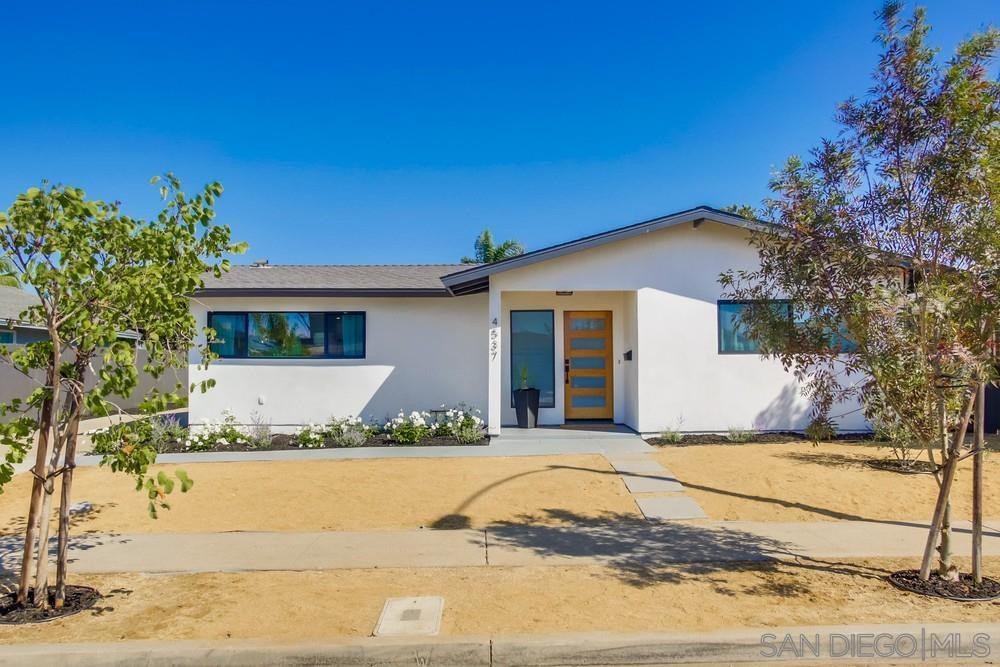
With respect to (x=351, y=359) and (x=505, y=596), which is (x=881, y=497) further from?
(x=351, y=359)

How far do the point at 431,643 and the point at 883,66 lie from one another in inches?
217

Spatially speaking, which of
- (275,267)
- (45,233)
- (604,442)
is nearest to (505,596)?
(45,233)

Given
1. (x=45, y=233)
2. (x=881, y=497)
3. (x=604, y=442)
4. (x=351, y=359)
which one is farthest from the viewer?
(x=351, y=359)

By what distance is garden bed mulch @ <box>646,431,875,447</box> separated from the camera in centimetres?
1173

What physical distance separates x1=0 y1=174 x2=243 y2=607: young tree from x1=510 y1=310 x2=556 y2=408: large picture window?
9012mm

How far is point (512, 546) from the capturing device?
6.59 m

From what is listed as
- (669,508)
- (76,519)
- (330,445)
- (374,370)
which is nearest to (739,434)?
(669,508)

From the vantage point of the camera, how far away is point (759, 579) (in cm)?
562

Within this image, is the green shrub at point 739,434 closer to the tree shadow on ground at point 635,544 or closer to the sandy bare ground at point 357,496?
the sandy bare ground at point 357,496

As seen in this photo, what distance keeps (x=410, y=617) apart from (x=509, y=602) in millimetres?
768

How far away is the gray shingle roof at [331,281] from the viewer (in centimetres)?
1353

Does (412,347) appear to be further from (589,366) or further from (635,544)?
(635,544)

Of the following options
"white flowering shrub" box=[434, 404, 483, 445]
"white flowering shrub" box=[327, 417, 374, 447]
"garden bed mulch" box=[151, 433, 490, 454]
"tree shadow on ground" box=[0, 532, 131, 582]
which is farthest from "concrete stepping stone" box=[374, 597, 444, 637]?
"white flowering shrub" box=[327, 417, 374, 447]

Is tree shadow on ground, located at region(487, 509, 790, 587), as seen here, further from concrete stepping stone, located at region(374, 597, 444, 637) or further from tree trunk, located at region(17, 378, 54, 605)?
tree trunk, located at region(17, 378, 54, 605)
